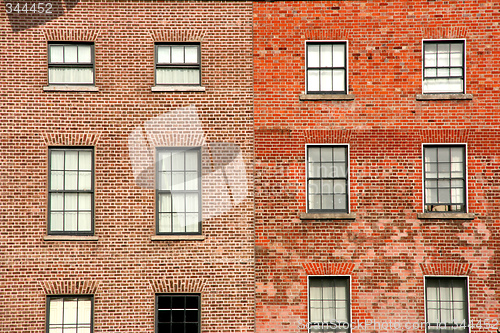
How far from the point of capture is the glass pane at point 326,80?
14555mm

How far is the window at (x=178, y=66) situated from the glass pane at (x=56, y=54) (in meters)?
2.76

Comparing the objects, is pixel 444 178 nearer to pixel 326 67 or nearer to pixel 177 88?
pixel 326 67

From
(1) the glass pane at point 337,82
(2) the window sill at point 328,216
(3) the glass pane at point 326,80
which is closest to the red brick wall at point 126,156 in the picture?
(2) the window sill at point 328,216

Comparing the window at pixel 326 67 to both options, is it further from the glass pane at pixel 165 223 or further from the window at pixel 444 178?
the glass pane at pixel 165 223

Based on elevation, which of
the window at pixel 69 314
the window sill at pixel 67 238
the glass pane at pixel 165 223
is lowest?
the window at pixel 69 314

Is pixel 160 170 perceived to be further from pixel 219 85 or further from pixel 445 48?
pixel 445 48

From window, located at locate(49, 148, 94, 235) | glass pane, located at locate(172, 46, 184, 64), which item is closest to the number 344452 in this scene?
glass pane, located at locate(172, 46, 184, 64)

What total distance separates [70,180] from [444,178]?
10670 mm

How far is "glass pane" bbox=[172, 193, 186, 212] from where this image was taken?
14.3m

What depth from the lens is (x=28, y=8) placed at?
47.2ft

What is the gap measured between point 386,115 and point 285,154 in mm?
3129

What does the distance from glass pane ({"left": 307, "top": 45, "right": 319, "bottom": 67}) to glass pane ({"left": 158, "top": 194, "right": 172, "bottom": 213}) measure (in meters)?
5.65

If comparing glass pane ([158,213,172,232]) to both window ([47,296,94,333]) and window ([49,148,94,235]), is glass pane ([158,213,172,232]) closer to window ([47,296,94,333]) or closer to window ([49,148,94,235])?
window ([49,148,94,235])

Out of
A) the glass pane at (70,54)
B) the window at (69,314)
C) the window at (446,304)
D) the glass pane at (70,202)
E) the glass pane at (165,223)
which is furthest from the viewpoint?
the glass pane at (70,54)
